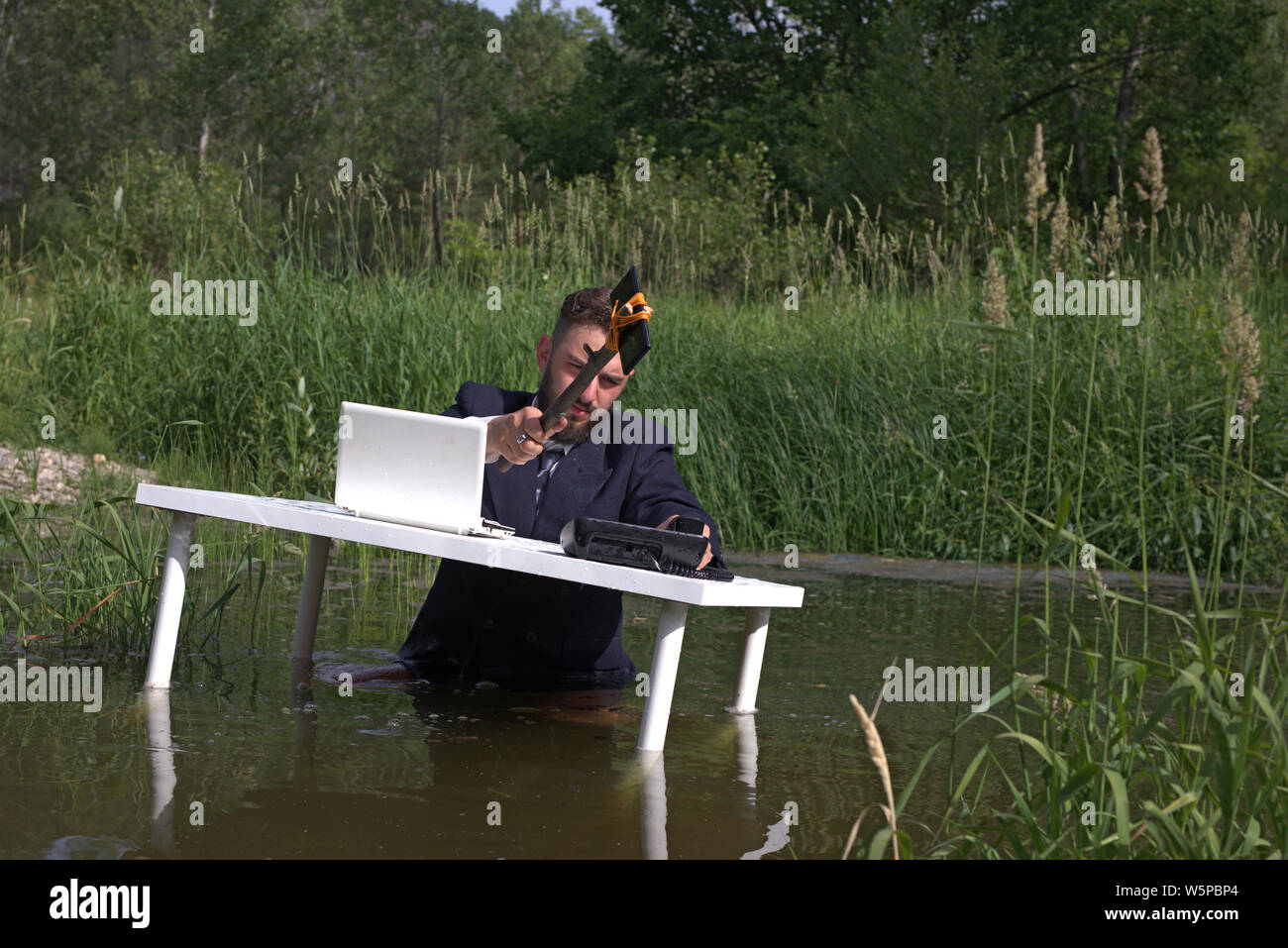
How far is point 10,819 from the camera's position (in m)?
3.12

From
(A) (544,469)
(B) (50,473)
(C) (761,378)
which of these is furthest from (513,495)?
(B) (50,473)

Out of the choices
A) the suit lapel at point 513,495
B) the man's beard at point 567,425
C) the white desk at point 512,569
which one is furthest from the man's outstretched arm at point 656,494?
the white desk at point 512,569

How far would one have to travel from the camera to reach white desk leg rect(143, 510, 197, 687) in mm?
4297

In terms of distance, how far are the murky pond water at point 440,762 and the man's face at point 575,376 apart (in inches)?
39.0

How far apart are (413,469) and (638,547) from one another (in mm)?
698

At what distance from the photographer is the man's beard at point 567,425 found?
422 cm

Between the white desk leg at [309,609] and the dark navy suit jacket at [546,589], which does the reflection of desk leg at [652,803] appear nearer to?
the dark navy suit jacket at [546,589]

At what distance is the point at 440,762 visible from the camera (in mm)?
3807

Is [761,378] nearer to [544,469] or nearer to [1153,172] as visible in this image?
[544,469]

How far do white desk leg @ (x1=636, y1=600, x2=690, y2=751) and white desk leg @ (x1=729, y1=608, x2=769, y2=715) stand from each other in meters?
0.40

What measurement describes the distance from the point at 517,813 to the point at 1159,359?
18.4 feet

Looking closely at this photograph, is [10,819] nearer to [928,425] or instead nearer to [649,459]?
[649,459]

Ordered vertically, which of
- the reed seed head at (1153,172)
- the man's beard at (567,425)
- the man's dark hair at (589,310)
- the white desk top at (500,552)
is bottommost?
the white desk top at (500,552)

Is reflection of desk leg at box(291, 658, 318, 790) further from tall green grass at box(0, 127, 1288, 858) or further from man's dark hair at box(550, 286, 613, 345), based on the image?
tall green grass at box(0, 127, 1288, 858)
